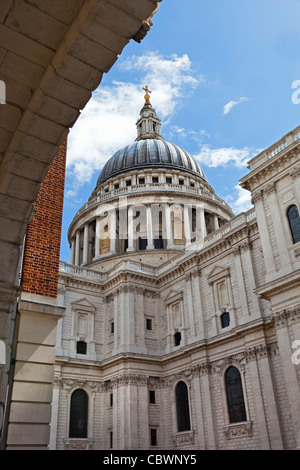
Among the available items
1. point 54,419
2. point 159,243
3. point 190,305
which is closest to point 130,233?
point 159,243

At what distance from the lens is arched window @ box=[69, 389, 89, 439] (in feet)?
117

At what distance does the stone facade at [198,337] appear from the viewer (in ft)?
87.8

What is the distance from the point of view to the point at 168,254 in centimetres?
5153

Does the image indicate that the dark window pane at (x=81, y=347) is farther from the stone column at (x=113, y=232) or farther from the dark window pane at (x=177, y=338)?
the stone column at (x=113, y=232)

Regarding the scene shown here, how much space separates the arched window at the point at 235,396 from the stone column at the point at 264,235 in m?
9.55

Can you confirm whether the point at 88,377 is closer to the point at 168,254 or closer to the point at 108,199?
the point at 168,254

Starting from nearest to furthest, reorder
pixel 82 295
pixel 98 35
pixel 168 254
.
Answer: pixel 98 35 → pixel 82 295 → pixel 168 254

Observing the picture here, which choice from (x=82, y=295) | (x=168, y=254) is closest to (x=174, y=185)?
(x=168, y=254)

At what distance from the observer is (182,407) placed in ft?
117

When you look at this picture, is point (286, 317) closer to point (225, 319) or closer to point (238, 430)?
point (225, 319)

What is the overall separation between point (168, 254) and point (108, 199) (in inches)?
541

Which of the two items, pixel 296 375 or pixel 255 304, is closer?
pixel 296 375

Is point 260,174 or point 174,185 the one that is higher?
point 174,185

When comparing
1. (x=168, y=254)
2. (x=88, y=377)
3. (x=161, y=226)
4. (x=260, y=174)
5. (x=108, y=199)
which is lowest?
(x=88, y=377)
